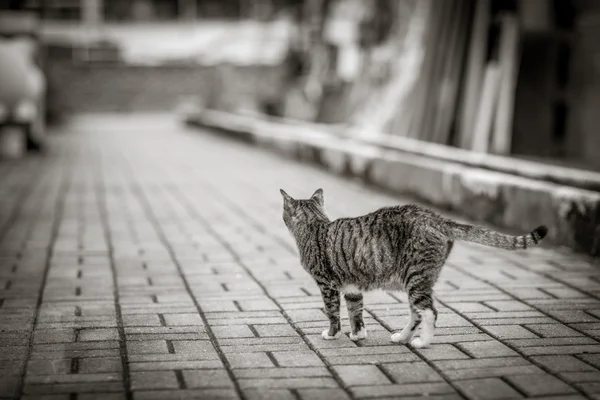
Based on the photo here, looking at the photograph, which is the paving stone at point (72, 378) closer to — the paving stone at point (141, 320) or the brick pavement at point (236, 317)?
the brick pavement at point (236, 317)

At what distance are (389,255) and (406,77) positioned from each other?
668 cm

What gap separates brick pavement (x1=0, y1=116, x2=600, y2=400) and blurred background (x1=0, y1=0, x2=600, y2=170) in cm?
159

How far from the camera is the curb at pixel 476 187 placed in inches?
255

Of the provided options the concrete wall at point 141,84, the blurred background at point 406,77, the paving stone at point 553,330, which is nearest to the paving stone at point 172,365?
the paving stone at point 553,330

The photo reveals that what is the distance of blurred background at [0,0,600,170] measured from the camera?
9133 mm

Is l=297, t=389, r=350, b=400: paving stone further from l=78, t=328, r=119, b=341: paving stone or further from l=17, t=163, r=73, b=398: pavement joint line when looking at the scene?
l=78, t=328, r=119, b=341: paving stone

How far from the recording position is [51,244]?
7.09 meters

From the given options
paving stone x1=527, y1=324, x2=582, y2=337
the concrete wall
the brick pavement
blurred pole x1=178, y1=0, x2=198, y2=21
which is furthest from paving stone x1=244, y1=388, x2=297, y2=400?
blurred pole x1=178, y1=0, x2=198, y2=21

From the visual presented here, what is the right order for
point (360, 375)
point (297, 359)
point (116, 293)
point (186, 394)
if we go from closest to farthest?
point (186, 394) → point (360, 375) → point (297, 359) → point (116, 293)

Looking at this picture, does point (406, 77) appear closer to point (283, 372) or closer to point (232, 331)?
point (232, 331)

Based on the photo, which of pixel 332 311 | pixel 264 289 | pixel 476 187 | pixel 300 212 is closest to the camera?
pixel 332 311

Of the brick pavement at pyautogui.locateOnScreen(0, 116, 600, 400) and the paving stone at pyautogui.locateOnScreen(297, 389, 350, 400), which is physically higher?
the paving stone at pyautogui.locateOnScreen(297, 389, 350, 400)

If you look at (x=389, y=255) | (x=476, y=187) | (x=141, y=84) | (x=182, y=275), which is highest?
(x=389, y=255)

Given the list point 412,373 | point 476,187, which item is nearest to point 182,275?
point 412,373
